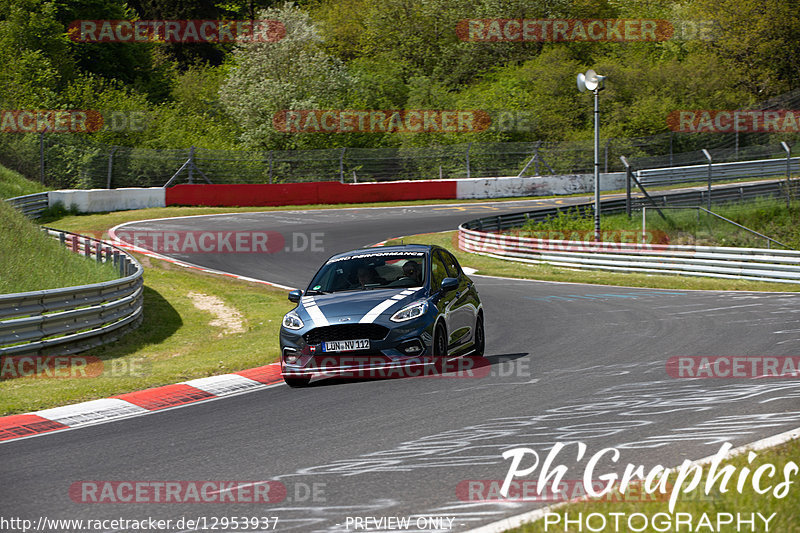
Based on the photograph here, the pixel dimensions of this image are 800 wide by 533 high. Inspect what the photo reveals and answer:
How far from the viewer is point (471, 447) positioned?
7.19 m

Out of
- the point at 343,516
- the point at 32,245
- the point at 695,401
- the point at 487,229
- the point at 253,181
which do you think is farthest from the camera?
the point at 253,181

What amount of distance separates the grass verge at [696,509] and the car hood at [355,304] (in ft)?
17.6

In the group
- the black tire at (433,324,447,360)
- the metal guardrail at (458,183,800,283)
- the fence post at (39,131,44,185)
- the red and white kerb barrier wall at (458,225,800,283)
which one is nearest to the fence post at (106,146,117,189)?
the fence post at (39,131,44,185)

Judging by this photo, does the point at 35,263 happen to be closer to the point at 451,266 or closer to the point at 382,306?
the point at 451,266

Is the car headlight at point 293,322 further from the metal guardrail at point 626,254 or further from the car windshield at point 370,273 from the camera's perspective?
the metal guardrail at point 626,254

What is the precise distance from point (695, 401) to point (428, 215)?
98.0ft

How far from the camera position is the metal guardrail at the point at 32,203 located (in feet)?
105

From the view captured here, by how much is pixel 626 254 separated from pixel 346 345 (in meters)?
17.0

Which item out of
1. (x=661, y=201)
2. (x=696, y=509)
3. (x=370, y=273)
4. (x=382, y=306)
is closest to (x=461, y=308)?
(x=370, y=273)

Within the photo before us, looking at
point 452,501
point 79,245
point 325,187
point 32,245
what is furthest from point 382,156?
point 452,501

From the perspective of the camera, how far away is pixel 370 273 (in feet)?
38.9

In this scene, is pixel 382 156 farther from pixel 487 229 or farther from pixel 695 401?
pixel 695 401

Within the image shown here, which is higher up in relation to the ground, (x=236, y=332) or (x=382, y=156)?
(x=382, y=156)

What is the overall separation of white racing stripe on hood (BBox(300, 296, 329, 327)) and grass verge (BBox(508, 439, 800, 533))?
5513mm
